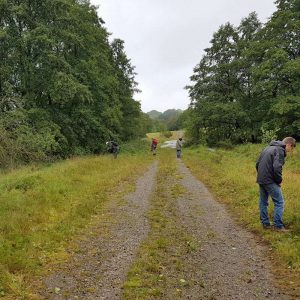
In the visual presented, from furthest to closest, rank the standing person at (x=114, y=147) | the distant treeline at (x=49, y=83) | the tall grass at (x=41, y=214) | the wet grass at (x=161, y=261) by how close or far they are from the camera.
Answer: the standing person at (x=114, y=147) → the distant treeline at (x=49, y=83) → the tall grass at (x=41, y=214) → the wet grass at (x=161, y=261)

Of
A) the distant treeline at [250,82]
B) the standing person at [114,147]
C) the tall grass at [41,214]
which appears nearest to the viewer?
the tall grass at [41,214]

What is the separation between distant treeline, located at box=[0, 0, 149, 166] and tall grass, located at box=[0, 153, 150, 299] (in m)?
4.61

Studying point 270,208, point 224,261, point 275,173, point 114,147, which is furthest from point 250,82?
point 224,261

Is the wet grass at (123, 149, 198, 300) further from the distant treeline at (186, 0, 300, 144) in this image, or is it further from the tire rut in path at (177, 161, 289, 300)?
the distant treeline at (186, 0, 300, 144)

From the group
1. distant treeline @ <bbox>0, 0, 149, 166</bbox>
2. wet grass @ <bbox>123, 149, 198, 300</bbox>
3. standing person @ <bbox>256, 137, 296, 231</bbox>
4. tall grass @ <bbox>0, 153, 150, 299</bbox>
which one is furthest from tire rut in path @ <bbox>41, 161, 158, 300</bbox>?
distant treeline @ <bbox>0, 0, 149, 166</bbox>

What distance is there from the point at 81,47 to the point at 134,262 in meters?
25.2

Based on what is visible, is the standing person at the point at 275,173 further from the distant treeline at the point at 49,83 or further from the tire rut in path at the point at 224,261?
the distant treeline at the point at 49,83

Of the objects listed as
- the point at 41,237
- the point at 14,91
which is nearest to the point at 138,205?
the point at 41,237

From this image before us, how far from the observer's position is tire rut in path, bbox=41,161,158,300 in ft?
17.0

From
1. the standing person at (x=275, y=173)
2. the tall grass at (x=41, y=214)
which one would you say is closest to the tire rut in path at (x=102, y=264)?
the tall grass at (x=41, y=214)

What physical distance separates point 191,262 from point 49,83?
67.9 feet

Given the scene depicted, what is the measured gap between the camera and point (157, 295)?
5016 mm

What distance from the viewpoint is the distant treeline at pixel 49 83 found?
21125 millimetres

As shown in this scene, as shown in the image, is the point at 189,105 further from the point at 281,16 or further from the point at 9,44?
the point at 9,44
